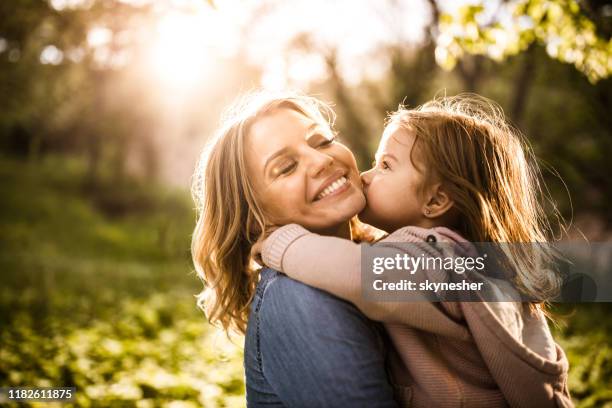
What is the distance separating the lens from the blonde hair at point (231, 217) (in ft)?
7.30

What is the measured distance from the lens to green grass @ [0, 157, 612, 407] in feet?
15.8

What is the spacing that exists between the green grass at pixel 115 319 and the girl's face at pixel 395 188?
0.82m

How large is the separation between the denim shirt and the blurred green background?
82cm

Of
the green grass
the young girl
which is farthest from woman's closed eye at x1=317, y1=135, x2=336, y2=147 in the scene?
the green grass

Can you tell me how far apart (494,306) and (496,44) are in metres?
2.99

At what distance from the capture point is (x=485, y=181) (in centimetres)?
213

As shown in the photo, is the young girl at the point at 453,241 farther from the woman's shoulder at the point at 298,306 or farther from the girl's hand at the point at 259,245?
the girl's hand at the point at 259,245

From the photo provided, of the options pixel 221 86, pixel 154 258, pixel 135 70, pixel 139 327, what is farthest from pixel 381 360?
pixel 135 70

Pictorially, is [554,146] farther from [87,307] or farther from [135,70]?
[135,70]

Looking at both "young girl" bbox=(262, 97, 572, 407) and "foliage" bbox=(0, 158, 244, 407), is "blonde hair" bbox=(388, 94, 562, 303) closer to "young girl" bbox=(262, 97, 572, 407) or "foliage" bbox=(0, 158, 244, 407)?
"young girl" bbox=(262, 97, 572, 407)

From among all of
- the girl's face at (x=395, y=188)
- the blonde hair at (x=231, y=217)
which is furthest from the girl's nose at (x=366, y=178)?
the blonde hair at (x=231, y=217)

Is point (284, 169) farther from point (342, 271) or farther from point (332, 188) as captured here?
point (342, 271)

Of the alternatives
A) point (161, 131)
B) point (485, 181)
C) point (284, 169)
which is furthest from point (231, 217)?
point (161, 131)

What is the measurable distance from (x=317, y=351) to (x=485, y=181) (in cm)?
106
